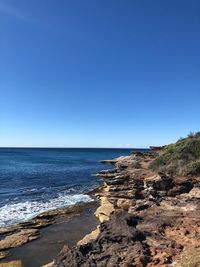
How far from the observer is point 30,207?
30.3m

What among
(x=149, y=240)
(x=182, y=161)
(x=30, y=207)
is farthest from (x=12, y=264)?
(x=182, y=161)

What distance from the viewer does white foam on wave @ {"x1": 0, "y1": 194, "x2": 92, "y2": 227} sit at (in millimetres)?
25750

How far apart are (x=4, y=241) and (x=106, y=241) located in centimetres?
831

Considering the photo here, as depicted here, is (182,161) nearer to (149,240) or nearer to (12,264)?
(149,240)

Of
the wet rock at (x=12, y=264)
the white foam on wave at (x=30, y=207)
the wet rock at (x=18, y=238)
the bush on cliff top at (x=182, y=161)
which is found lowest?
the wet rock at (x=12, y=264)

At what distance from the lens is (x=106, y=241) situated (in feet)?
45.4

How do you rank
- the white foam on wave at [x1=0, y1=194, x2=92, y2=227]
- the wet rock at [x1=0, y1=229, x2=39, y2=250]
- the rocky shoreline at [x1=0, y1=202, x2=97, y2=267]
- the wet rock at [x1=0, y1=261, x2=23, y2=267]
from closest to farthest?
the wet rock at [x1=0, y1=261, x2=23, y2=267], the rocky shoreline at [x1=0, y1=202, x2=97, y2=267], the wet rock at [x1=0, y1=229, x2=39, y2=250], the white foam on wave at [x1=0, y1=194, x2=92, y2=227]

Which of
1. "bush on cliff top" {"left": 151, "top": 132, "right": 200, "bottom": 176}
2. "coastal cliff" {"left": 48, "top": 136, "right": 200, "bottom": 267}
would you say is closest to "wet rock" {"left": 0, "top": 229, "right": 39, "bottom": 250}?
"coastal cliff" {"left": 48, "top": 136, "right": 200, "bottom": 267}

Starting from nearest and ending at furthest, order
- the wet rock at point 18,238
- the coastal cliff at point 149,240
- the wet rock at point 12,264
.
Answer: the coastal cliff at point 149,240 → the wet rock at point 12,264 → the wet rock at point 18,238

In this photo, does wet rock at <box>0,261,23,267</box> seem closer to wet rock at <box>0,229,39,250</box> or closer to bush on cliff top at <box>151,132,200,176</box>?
wet rock at <box>0,229,39,250</box>

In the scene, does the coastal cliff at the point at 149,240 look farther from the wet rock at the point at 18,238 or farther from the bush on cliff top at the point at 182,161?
the bush on cliff top at the point at 182,161

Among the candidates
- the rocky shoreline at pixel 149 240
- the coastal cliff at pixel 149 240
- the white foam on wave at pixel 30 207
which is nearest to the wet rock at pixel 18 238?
the white foam on wave at pixel 30 207

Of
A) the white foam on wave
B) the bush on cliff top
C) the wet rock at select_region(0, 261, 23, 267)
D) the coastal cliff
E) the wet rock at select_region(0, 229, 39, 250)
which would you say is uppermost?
the bush on cliff top

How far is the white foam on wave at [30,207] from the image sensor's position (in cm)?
2575
